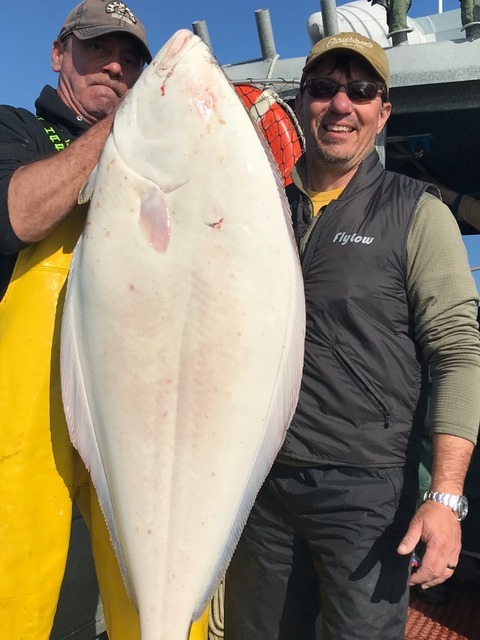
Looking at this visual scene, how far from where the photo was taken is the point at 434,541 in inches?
63.7

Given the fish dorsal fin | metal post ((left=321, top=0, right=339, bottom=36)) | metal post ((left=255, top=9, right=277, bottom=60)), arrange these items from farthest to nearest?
metal post ((left=255, top=9, right=277, bottom=60)) < metal post ((left=321, top=0, right=339, bottom=36)) < the fish dorsal fin

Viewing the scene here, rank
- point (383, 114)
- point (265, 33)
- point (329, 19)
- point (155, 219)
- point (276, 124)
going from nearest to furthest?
1. point (155, 219)
2. point (383, 114)
3. point (276, 124)
4. point (329, 19)
5. point (265, 33)

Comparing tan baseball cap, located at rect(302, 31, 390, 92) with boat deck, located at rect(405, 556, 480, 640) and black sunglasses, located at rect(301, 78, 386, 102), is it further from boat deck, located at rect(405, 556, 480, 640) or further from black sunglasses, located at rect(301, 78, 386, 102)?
boat deck, located at rect(405, 556, 480, 640)

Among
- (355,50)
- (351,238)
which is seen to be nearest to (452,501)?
(351,238)

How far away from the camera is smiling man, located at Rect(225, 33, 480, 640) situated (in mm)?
1801

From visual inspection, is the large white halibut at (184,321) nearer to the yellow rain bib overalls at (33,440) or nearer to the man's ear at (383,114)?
the yellow rain bib overalls at (33,440)

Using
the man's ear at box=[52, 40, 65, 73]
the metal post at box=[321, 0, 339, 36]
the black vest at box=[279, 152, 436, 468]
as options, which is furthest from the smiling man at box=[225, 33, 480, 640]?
the metal post at box=[321, 0, 339, 36]

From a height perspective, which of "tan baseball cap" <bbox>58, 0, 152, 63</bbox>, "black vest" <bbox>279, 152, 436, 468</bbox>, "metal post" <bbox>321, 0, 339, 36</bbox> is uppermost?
"tan baseball cap" <bbox>58, 0, 152, 63</bbox>

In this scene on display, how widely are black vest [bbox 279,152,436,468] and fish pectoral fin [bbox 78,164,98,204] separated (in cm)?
75

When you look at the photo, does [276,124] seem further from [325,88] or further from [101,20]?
[101,20]

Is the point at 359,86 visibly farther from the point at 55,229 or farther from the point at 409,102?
the point at 409,102

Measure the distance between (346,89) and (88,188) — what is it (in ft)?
3.34

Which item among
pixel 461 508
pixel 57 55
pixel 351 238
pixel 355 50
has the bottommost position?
pixel 461 508

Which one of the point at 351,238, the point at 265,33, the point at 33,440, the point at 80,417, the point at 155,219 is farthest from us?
the point at 265,33
